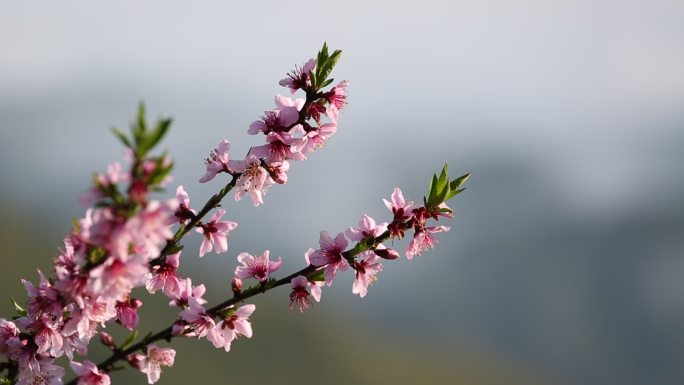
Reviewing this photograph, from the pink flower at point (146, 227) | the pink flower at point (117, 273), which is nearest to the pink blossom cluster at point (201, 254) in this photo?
the pink flower at point (117, 273)

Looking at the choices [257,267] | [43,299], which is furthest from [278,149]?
[43,299]

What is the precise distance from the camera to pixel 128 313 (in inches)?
182

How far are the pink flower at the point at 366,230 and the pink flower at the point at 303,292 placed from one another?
0.43m

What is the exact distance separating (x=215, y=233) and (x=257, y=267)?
0.37 meters

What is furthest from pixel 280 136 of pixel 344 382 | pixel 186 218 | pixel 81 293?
pixel 344 382

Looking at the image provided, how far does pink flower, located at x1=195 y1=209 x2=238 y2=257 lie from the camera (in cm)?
516

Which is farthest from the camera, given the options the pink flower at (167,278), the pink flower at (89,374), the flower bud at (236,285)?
the flower bud at (236,285)

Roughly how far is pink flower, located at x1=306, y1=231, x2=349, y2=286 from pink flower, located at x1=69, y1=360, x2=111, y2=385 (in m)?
1.45

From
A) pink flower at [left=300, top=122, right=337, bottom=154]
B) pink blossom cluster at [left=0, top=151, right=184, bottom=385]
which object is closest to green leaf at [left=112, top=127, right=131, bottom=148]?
pink blossom cluster at [left=0, top=151, right=184, bottom=385]

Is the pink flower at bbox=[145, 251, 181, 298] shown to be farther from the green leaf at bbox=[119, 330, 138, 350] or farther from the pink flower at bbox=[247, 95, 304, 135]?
the pink flower at bbox=[247, 95, 304, 135]

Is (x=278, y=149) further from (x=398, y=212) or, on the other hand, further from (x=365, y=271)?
(x=365, y=271)

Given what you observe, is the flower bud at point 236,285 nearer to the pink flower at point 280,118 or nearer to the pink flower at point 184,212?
the pink flower at point 184,212

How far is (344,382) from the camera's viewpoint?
7854 inches

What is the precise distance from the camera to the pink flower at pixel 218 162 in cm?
516
